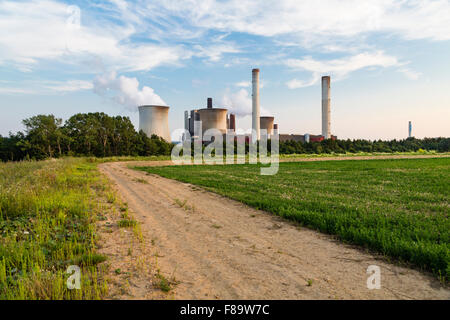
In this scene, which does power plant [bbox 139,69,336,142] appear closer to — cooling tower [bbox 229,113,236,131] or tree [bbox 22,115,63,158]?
cooling tower [bbox 229,113,236,131]

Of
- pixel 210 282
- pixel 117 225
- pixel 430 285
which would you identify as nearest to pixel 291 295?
pixel 210 282

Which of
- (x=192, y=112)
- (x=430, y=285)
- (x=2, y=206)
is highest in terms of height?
(x=192, y=112)

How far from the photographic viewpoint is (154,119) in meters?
42.8

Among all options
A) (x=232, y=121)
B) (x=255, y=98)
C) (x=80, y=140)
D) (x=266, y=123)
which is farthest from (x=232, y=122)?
(x=80, y=140)

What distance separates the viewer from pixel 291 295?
9.53 ft

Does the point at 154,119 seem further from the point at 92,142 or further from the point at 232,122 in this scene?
the point at 232,122

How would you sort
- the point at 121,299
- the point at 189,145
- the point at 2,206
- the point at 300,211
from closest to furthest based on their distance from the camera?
1. the point at 121,299
2. the point at 2,206
3. the point at 300,211
4. the point at 189,145

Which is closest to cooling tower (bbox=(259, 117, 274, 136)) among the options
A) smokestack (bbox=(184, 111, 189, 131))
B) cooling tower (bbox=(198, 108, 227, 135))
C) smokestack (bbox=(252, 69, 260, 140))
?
smokestack (bbox=(252, 69, 260, 140))

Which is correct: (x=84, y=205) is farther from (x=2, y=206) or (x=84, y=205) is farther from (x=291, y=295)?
(x=291, y=295)

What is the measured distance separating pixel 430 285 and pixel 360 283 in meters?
0.77

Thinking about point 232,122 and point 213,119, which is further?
point 232,122

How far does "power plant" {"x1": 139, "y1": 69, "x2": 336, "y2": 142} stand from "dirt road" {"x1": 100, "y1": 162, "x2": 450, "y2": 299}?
126ft

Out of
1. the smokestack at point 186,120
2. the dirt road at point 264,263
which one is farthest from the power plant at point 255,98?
the dirt road at point 264,263

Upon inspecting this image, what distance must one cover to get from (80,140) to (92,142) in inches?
93.8
